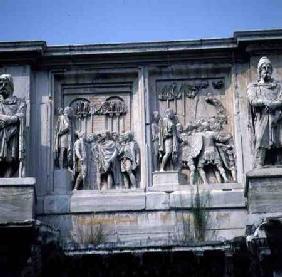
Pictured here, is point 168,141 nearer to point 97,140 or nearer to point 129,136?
point 129,136

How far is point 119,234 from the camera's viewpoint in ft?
46.8

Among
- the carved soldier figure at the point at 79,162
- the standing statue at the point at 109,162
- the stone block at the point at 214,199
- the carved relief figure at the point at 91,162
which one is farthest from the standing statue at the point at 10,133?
the stone block at the point at 214,199

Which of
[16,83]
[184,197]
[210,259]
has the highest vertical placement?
[16,83]

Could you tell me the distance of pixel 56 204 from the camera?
1445 cm

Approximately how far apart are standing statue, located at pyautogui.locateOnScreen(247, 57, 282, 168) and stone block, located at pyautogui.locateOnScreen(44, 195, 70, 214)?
109 inches

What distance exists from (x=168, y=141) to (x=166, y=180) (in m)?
0.61

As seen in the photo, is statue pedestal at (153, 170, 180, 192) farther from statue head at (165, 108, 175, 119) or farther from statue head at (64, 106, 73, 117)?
statue head at (64, 106, 73, 117)

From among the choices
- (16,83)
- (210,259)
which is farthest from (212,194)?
(16,83)

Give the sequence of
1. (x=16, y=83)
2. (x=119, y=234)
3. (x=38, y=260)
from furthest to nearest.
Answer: (x=16, y=83) → (x=119, y=234) → (x=38, y=260)

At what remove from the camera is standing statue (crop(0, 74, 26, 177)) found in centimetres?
1438

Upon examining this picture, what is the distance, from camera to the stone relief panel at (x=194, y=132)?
14727 mm

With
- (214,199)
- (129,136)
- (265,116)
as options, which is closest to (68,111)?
(129,136)

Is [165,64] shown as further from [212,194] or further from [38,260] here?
[38,260]

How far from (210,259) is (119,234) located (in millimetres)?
1466
